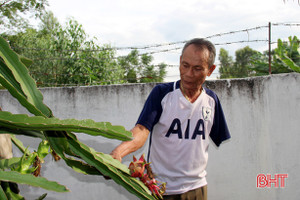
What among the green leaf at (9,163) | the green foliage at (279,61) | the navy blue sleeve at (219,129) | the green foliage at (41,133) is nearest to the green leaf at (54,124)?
the green foliage at (41,133)

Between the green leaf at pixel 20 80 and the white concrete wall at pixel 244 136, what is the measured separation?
9.73 feet

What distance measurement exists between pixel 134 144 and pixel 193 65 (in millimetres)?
632

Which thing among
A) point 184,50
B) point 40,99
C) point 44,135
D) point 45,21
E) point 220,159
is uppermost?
point 45,21

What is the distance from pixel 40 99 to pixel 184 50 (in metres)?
1.20

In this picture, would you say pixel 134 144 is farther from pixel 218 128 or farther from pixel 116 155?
pixel 218 128

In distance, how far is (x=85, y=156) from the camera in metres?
0.98

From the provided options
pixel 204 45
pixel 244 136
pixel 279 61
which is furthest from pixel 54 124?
pixel 279 61

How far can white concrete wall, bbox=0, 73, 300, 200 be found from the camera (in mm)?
3779

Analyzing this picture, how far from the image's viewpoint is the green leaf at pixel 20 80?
2.95 feet

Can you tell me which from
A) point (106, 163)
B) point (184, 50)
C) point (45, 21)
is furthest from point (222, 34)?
point (45, 21)

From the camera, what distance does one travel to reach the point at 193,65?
1.92 meters

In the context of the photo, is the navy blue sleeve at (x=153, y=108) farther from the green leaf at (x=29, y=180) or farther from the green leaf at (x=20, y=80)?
the green leaf at (x=29, y=180)

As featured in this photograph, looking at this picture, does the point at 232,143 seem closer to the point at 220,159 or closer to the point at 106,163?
the point at 220,159

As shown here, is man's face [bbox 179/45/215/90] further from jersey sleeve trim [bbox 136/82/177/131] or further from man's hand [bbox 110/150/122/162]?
man's hand [bbox 110/150/122/162]
